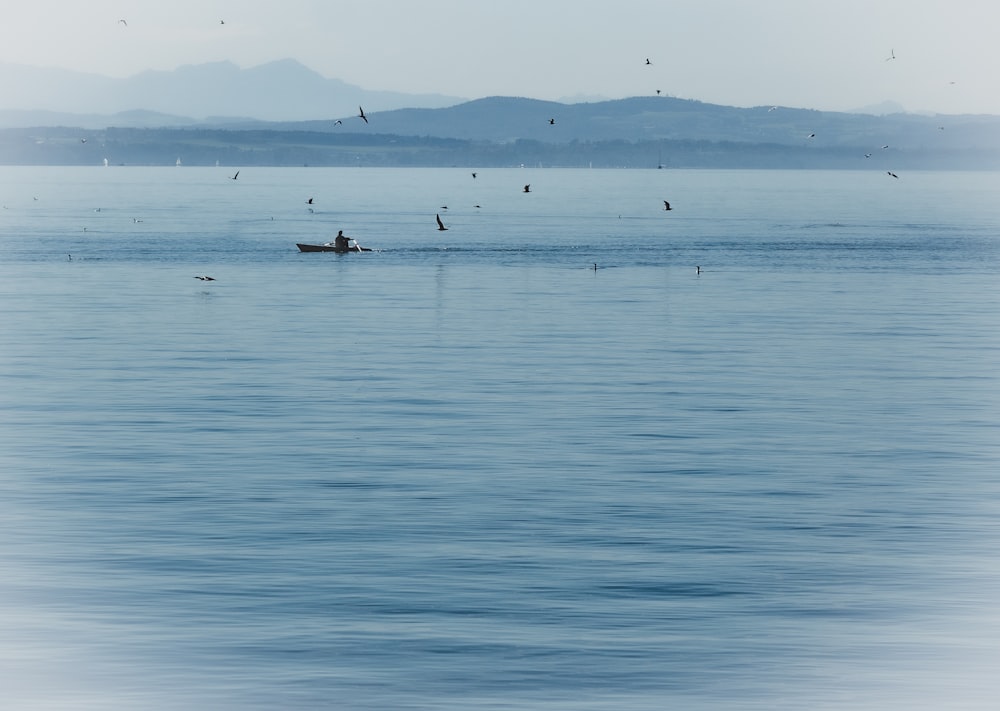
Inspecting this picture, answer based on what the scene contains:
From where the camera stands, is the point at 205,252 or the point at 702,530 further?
the point at 205,252

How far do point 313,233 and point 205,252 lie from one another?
39100 millimetres

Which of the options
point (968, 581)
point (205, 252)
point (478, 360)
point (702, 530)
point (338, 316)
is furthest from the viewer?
point (205, 252)

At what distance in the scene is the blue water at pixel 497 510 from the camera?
72.0 ft

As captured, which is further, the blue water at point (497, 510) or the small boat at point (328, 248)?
the small boat at point (328, 248)

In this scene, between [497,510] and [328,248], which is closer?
[497,510]

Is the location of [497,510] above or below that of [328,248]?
above

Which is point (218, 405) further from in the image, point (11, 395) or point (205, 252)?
point (205, 252)

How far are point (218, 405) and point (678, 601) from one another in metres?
24.8

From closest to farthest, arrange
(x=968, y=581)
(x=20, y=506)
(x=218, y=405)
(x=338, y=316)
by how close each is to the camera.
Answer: (x=968, y=581) → (x=20, y=506) → (x=218, y=405) → (x=338, y=316)

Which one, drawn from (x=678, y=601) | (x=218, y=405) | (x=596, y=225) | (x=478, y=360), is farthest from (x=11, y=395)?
(x=596, y=225)

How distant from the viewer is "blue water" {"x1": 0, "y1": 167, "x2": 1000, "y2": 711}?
2195cm

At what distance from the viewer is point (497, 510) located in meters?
32.5

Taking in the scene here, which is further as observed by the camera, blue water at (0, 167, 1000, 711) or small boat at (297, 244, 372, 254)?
small boat at (297, 244, 372, 254)

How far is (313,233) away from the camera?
6634 inches
